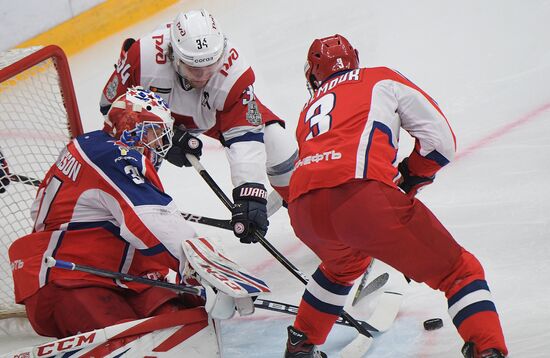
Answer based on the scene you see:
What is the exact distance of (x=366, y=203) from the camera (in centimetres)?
247

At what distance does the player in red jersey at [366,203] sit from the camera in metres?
2.46

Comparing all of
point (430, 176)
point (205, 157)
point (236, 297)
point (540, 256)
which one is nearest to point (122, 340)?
point (236, 297)

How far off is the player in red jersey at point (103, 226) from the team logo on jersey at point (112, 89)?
2.18 feet

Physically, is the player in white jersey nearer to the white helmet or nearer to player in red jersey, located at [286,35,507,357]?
the white helmet

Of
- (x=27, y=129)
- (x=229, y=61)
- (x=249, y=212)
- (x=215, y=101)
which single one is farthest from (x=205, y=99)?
(x=27, y=129)

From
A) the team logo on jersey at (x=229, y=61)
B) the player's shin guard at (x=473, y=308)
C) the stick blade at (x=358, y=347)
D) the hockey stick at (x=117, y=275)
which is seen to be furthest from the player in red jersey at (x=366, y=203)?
the team logo on jersey at (x=229, y=61)

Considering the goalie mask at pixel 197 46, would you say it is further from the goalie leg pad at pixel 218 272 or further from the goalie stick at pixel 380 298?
the goalie stick at pixel 380 298

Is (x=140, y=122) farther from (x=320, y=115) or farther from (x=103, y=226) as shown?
(x=320, y=115)

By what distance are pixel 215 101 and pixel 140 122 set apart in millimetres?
754

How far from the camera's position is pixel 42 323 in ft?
9.18

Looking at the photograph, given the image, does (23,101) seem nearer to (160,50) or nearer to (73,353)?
(160,50)

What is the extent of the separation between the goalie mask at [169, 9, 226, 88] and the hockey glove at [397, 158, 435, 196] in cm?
72

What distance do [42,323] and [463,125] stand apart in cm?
215

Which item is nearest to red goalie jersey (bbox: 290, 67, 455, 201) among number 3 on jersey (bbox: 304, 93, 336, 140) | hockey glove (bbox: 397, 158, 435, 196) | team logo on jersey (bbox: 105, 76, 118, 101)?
number 3 on jersey (bbox: 304, 93, 336, 140)
